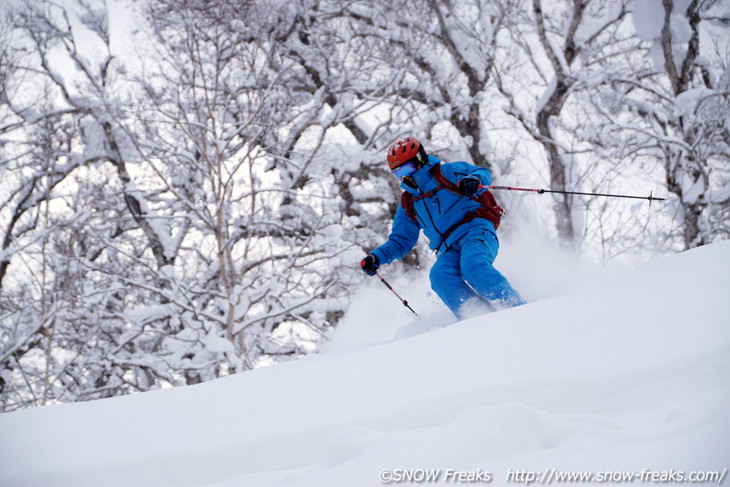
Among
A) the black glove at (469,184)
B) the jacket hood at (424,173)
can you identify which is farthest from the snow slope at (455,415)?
the jacket hood at (424,173)

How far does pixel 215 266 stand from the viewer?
385 inches

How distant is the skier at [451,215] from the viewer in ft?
12.5

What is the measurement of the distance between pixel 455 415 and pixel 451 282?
241cm

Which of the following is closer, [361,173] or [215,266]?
[215,266]

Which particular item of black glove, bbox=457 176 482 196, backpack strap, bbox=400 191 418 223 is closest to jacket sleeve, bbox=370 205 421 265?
backpack strap, bbox=400 191 418 223

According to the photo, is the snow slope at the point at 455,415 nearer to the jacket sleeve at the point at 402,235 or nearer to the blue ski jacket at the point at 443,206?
the blue ski jacket at the point at 443,206

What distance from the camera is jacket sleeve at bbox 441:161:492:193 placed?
3930 millimetres

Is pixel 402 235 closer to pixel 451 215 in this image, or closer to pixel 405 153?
Answer: pixel 451 215

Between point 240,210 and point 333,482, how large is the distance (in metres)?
8.54

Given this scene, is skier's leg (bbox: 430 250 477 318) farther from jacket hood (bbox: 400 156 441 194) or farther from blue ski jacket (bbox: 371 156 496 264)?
jacket hood (bbox: 400 156 441 194)

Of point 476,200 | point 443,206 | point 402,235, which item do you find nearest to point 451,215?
point 443,206

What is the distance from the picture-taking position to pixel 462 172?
13.1 feet

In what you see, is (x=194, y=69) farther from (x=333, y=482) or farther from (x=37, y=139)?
(x=333, y=482)

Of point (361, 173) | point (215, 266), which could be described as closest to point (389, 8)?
point (361, 173)
